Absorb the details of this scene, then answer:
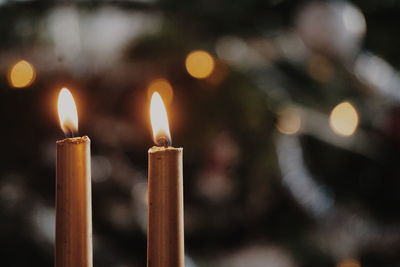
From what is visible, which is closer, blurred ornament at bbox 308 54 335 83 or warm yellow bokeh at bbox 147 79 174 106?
warm yellow bokeh at bbox 147 79 174 106

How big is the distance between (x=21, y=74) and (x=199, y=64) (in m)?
0.29

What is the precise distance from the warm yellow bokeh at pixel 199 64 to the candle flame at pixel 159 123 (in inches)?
23.5

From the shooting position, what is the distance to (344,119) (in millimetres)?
1147

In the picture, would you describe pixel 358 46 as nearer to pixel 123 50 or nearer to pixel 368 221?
pixel 368 221

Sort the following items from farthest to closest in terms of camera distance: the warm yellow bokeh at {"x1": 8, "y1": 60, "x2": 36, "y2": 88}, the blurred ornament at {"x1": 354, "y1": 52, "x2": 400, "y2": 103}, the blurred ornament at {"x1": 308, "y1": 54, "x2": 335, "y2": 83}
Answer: the blurred ornament at {"x1": 354, "y1": 52, "x2": 400, "y2": 103}
the blurred ornament at {"x1": 308, "y1": 54, "x2": 335, "y2": 83}
the warm yellow bokeh at {"x1": 8, "y1": 60, "x2": 36, "y2": 88}

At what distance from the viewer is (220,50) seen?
40.9 inches

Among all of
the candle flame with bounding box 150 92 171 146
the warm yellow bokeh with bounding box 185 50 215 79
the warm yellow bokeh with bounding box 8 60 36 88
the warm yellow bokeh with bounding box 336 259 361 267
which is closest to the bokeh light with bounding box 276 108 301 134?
A: the warm yellow bokeh with bounding box 185 50 215 79

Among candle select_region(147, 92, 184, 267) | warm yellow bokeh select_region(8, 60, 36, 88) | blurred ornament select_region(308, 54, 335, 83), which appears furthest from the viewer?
blurred ornament select_region(308, 54, 335, 83)

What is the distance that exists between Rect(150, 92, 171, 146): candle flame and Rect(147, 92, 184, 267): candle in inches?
0.9

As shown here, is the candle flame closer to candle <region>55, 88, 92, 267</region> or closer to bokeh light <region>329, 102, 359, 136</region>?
candle <region>55, 88, 92, 267</region>

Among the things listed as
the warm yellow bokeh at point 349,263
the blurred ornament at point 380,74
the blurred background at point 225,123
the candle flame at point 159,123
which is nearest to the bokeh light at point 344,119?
the blurred background at point 225,123

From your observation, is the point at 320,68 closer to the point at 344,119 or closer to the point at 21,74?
the point at 344,119

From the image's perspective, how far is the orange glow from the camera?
372 millimetres

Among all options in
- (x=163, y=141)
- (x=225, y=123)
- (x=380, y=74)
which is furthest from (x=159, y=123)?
(x=380, y=74)
